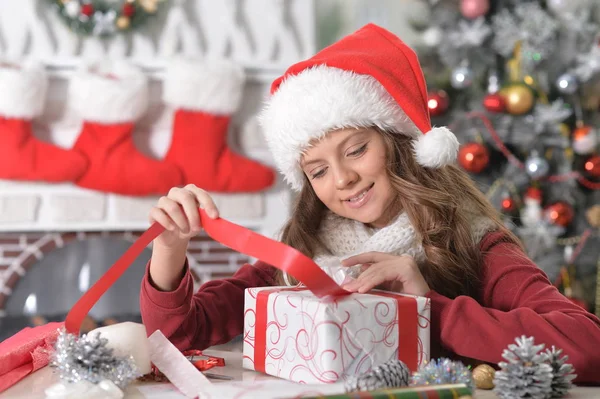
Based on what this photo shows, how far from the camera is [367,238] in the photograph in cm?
131

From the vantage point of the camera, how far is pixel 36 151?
2.76 m

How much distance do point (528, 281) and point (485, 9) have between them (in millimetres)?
2036

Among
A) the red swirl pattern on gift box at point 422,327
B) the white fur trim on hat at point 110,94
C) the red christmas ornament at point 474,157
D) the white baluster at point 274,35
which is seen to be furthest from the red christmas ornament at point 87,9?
the red swirl pattern on gift box at point 422,327

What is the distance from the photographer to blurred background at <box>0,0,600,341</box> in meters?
2.78

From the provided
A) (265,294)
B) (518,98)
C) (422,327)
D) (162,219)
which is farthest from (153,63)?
(422,327)

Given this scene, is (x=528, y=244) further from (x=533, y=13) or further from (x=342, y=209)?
(x=342, y=209)

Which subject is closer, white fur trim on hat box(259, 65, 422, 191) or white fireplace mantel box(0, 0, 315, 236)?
white fur trim on hat box(259, 65, 422, 191)

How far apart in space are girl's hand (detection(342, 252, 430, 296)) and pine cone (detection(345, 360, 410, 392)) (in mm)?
246

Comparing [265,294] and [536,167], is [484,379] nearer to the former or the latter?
[265,294]

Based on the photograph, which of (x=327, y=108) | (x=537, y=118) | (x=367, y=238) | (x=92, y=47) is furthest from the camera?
(x=92, y=47)

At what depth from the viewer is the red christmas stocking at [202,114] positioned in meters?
2.83

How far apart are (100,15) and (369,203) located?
1984mm

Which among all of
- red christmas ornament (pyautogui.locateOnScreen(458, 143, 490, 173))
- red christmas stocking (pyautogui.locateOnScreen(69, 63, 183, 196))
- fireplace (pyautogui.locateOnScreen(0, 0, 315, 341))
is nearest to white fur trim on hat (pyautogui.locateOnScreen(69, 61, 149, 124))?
red christmas stocking (pyautogui.locateOnScreen(69, 63, 183, 196))

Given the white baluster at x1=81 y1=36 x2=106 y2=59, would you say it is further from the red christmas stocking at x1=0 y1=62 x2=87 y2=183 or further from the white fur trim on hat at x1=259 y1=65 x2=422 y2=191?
the white fur trim on hat at x1=259 y1=65 x2=422 y2=191
